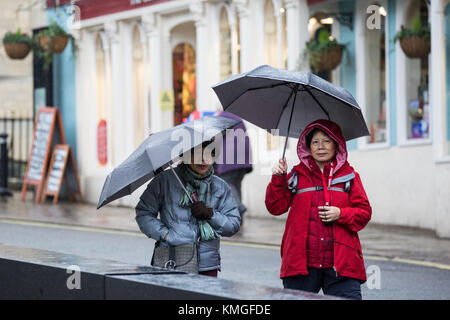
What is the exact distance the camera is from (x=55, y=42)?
70.6ft

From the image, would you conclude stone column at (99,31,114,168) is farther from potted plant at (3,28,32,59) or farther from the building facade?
potted plant at (3,28,32,59)

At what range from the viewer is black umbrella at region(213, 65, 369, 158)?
21.6 feet

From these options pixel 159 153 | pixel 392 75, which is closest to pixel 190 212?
pixel 159 153

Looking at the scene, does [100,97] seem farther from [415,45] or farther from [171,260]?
[171,260]

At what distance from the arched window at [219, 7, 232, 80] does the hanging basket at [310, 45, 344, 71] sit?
290 cm

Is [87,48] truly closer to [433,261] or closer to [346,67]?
[346,67]

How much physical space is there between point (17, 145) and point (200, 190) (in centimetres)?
2018

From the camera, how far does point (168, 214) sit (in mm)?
6238

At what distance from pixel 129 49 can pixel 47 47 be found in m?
1.65

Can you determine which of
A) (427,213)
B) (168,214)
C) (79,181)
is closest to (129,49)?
(79,181)

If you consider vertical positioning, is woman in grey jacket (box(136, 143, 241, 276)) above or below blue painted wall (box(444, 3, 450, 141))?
below

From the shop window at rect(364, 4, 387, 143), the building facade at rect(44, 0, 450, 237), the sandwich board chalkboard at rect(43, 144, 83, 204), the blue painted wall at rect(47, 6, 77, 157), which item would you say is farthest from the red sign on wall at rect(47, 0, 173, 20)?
the shop window at rect(364, 4, 387, 143)

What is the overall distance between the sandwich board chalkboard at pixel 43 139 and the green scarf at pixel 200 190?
15.3 meters
